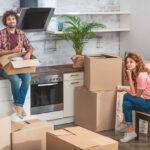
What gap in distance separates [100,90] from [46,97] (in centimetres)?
80

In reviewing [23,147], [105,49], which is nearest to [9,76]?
[23,147]

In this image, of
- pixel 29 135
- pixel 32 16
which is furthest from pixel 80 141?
pixel 32 16

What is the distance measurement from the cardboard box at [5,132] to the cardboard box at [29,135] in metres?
0.06

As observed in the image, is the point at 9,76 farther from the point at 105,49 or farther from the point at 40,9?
the point at 105,49

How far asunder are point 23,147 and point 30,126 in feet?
0.76

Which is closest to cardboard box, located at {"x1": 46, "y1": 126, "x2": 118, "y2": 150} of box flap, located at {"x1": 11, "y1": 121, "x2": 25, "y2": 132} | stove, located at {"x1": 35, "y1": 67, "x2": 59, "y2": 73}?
box flap, located at {"x1": 11, "y1": 121, "x2": 25, "y2": 132}

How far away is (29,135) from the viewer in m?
4.09

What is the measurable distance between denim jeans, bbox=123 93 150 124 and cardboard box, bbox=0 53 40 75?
1285 mm

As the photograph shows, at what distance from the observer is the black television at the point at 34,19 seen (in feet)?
18.7

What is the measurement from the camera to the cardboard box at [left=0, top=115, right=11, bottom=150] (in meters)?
3.91

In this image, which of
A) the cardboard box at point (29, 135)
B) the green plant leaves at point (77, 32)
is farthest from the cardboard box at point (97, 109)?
the cardboard box at point (29, 135)

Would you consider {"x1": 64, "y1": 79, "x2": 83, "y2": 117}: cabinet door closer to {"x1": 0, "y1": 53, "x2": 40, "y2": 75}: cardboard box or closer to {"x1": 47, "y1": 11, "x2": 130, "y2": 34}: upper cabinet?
{"x1": 0, "y1": 53, "x2": 40, "y2": 75}: cardboard box

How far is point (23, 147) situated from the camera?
4.07 m

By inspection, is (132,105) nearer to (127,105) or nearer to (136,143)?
(127,105)
